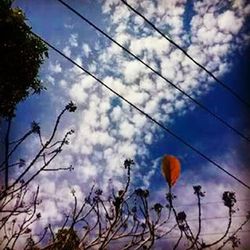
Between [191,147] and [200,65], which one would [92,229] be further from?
[200,65]

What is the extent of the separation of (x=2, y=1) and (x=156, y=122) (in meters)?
4.96

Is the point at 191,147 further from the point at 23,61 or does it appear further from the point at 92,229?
the point at 23,61

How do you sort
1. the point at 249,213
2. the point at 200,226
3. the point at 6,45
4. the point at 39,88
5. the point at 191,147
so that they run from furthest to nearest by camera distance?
the point at 39,88
the point at 6,45
the point at 191,147
the point at 249,213
the point at 200,226

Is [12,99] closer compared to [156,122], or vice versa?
[156,122]

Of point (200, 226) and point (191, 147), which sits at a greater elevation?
point (191, 147)

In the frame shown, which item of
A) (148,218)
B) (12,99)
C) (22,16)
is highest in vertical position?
(22,16)

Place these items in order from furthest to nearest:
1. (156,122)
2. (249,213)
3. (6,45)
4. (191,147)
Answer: (6,45)
(191,147)
(249,213)
(156,122)

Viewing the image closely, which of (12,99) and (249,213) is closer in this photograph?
(249,213)

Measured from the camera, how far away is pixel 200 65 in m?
5.14

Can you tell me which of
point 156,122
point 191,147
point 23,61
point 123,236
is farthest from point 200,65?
point 23,61

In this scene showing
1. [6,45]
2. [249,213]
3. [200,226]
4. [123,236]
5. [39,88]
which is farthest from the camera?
[39,88]

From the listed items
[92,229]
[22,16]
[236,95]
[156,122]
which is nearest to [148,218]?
[92,229]

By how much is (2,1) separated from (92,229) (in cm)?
550

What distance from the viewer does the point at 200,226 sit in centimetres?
431
